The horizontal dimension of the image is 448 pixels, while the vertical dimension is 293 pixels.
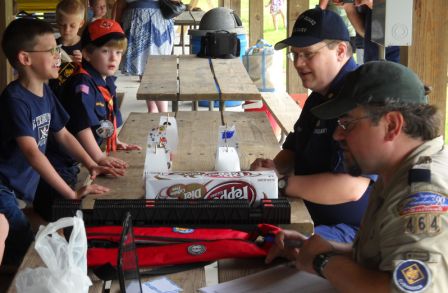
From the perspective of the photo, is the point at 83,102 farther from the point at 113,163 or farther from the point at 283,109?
the point at 283,109

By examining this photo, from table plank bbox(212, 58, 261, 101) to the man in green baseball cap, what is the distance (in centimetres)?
285

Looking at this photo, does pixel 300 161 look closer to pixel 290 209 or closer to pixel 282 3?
pixel 290 209

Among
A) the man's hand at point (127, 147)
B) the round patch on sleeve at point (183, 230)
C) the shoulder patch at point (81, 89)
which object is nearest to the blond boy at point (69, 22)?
the shoulder patch at point (81, 89)

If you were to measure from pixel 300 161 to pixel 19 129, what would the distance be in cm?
119

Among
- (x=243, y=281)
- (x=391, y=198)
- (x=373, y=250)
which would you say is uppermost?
(x=391, y=198)

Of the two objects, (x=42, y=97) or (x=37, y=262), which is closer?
(x=37, y=262)

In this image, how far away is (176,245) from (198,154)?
123 cm

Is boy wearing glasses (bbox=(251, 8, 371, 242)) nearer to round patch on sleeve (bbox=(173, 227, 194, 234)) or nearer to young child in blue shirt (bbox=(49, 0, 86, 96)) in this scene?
round patch on sleeve (bbox=(173, 227, 194, 234))

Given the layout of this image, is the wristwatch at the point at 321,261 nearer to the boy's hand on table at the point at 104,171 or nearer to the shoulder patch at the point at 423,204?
the shoulder patch at the point at 423,204

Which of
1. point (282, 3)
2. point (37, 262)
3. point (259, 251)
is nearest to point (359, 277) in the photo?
point (259, 251)

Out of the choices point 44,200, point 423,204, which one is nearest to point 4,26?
point 44,200

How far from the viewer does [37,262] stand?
2.10 meters

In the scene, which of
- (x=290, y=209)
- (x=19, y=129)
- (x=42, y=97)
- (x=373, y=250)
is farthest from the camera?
(x=42, y=97)

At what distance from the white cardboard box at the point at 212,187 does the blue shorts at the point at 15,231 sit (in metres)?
1.11
